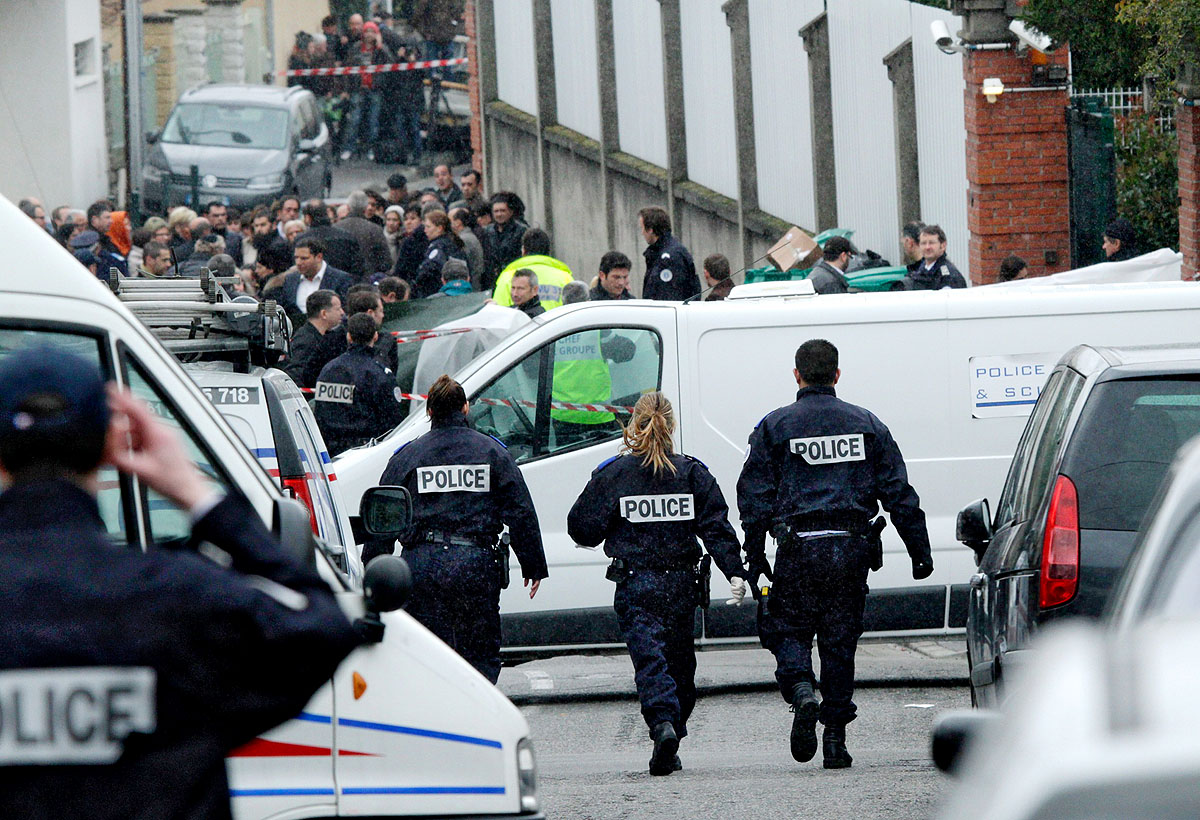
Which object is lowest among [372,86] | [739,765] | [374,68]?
[739,765]

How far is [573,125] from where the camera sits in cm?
3019

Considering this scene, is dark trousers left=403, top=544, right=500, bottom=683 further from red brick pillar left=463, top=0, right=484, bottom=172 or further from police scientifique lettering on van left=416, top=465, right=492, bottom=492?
red brick pillar left=463, top=0, right=484, bottom=172

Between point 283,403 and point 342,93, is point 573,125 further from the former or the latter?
point 283,403

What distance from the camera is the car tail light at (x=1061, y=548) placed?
239 inches

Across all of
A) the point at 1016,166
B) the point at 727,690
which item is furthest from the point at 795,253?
the point at 727,690

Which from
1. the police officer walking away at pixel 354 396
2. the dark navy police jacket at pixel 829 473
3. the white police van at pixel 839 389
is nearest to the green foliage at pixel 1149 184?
the white police van at pixel 839 389

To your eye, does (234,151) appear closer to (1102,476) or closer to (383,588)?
(1102,476)

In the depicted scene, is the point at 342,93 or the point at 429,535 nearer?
the point at 429,535

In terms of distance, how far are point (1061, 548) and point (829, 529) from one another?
2.18 meters

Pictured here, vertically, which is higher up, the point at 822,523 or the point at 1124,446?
the point at 1124,446

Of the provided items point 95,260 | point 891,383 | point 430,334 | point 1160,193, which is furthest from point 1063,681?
point 95,260

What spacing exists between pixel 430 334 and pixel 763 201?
1063 centimetres

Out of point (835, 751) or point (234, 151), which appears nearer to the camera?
point (835, 751)

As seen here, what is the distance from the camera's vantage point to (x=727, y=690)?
34.0ft
